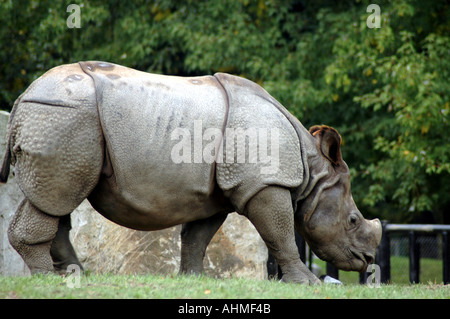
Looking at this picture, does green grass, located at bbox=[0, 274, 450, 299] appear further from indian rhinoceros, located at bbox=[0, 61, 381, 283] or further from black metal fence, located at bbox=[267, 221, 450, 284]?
→ black metal fence, located at bbox=[267, 221, 450, 284]

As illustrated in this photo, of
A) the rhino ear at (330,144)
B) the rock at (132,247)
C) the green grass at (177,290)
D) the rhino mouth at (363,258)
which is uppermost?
the rhino ear at (330,144)

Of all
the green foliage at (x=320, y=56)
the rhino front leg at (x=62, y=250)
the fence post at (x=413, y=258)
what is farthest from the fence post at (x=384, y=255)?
the rhino front leg at (x=62, y=250)

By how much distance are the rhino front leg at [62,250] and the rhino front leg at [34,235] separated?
0.38 meters

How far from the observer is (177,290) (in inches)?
211

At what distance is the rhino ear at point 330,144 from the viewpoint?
6.71 metres

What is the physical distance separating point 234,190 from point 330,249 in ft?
3.91

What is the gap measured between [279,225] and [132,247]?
9.43ft

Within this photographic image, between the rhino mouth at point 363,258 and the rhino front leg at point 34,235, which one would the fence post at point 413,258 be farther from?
the rhino front leg at point 34,235

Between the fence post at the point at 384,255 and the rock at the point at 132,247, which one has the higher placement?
the rock at the point at 132,247

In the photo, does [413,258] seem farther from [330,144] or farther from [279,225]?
[279,225]

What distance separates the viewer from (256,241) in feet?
29.5

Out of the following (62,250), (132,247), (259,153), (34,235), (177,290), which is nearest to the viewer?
(177,290)

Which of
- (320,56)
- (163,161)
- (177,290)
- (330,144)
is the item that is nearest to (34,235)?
(163,161)

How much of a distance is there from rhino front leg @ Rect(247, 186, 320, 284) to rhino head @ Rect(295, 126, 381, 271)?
322 mm
